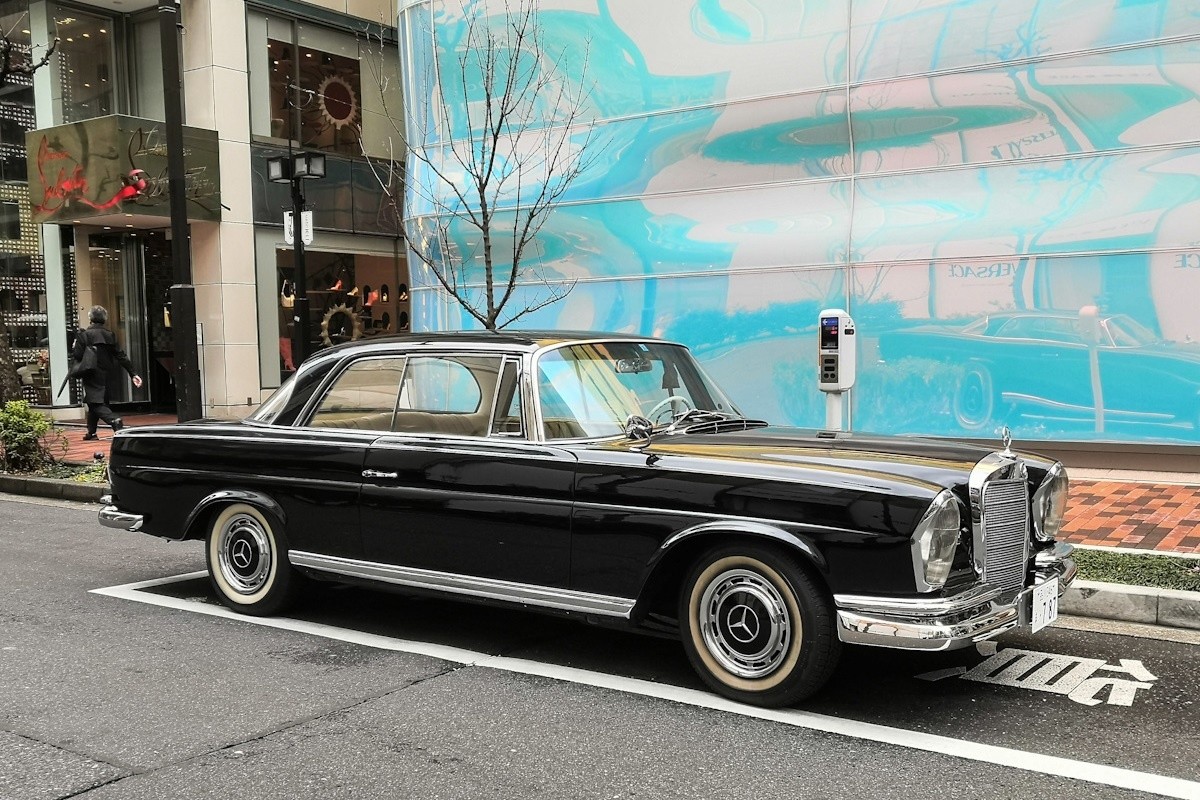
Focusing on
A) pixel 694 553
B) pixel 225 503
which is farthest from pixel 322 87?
pixel 694 553

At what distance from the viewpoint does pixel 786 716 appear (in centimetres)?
408

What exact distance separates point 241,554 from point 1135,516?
20.5 ft

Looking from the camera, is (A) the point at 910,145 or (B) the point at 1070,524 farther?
(A) the point at 910,145

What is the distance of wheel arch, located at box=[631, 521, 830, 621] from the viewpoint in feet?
13.1

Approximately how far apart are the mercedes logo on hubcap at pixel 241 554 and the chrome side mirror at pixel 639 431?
2.37 m

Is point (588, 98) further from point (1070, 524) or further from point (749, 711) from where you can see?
point (749, 711)

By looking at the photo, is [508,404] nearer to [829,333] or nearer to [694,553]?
[694,553]

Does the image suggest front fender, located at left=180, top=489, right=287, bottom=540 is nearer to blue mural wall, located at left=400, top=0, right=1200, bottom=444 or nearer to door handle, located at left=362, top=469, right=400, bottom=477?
door handle, located at left=362, top=469, right=400, bottom=477

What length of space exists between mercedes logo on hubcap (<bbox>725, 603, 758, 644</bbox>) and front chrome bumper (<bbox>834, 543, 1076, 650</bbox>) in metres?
0.38

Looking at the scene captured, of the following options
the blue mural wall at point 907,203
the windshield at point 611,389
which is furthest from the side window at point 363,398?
the blue mural wall at point 907,203

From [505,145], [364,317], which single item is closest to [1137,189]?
[505,145]

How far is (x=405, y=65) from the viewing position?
14477mm

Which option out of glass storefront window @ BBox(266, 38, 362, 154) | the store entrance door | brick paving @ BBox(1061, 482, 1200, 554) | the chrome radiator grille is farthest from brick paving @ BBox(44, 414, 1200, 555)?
the store entrance door

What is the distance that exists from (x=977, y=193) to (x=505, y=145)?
6032 mm
